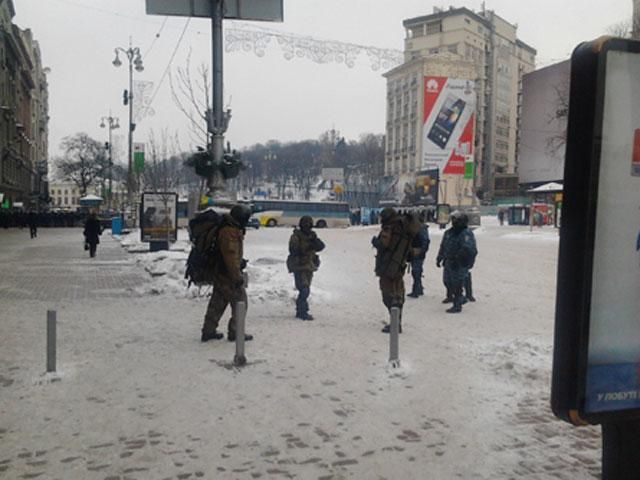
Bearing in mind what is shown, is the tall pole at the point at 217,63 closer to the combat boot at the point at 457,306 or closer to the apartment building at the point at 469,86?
the combat boot at the point at 457,306

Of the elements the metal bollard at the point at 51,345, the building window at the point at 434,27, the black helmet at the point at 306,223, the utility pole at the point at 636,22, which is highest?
the building window at the point at 434,27

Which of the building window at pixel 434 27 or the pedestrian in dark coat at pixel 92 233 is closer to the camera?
the pedestrian in dark coat at pixel 92 233

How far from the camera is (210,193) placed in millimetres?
12242

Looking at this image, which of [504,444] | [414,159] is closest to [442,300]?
[504,444]

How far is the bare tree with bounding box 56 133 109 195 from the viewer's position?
80.4 meters

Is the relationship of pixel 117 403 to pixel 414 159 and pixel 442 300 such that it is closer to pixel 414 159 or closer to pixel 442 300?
pixel 442 300

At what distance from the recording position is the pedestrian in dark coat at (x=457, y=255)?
1058 centimetres

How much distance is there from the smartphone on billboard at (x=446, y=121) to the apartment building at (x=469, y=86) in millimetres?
73

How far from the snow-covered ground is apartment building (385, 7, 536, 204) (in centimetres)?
2925

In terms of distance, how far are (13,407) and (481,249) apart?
23173mm

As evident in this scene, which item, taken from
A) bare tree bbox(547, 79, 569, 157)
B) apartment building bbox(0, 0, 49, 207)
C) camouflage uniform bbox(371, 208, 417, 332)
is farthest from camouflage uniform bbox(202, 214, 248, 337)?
apartment building bbox(0, 0, 49, 207)

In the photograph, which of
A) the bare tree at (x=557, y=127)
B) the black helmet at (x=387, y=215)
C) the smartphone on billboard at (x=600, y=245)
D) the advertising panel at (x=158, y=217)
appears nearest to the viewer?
the smartphone on billboard at (x=600, y=245)

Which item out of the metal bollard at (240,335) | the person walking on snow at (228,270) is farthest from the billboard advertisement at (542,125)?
the metal bollard at (240,335)

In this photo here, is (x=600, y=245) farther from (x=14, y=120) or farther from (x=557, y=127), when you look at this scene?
(x=14, y=120)
